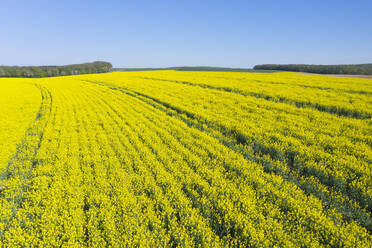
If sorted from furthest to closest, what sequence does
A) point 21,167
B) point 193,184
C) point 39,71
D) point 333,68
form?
point 39,71, point 333,68, point 21,167, point 193,184

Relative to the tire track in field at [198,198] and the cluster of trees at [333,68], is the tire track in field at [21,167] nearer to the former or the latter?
the tire track in field at [198,198]

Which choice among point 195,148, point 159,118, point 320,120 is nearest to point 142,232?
point 195,148

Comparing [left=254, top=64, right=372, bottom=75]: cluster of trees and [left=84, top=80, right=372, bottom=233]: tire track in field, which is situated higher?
[left=254, top=64, right=372, bottom=75]: cluster of trees

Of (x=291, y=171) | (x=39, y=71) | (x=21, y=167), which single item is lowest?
(x=291, y=171)

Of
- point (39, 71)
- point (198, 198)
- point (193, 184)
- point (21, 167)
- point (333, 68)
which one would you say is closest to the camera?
point (198, 198)

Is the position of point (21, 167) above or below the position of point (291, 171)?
above

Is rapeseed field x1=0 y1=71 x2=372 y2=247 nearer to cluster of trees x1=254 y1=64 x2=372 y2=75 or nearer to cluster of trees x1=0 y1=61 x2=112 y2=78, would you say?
cluster of trees x1=254 y1=64 x2=372 y2=75

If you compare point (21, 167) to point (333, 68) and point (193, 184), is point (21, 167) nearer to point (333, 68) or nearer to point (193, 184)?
point (193, 184)

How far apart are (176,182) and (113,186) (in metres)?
2.31

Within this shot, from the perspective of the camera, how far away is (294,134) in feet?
34.3

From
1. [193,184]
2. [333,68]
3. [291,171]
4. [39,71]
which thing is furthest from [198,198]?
[39,71]

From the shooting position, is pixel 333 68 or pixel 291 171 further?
pixel 333 68

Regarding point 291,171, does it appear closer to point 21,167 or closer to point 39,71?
point 21,167

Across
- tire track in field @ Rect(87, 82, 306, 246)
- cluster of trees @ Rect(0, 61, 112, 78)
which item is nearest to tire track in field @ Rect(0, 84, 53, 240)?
tire track in field @ Rect(87, 82, 306, 246)
